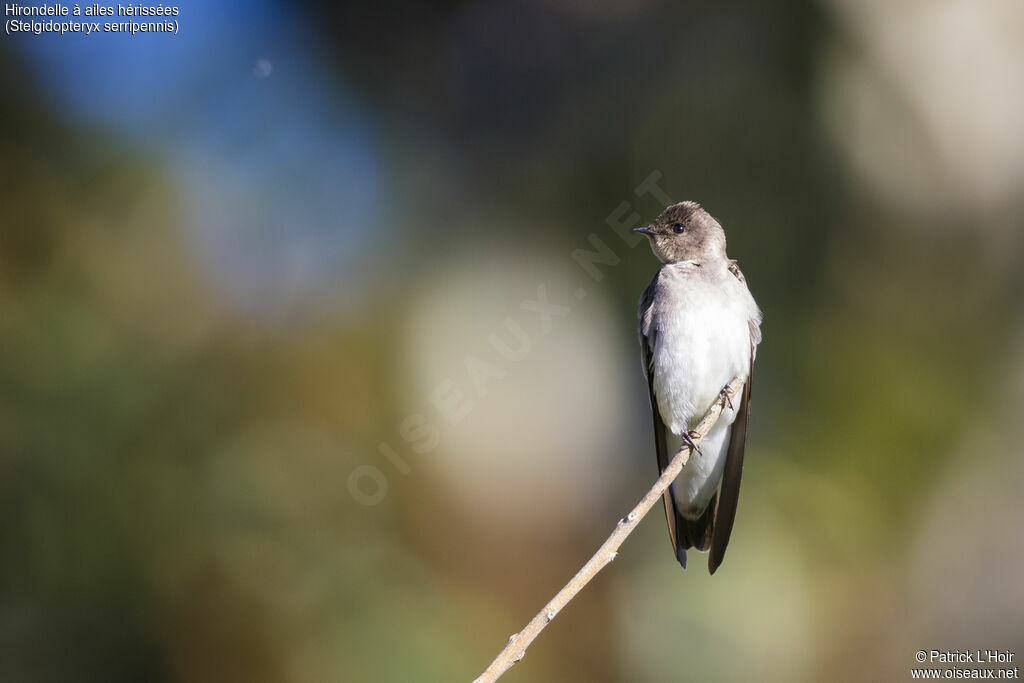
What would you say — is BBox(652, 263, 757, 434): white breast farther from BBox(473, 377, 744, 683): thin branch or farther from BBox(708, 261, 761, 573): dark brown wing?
BBox(473, 377, 744, 683): thin branch

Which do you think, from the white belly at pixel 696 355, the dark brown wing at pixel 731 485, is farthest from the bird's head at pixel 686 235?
the white belly at pixel 696 355

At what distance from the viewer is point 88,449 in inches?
237

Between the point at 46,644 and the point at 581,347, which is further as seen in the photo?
the point at 581,347

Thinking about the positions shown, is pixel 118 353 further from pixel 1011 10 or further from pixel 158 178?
pixel 1011 10

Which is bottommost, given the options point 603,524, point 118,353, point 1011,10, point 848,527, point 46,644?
point 848,527

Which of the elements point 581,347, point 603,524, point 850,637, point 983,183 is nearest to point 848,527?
point 850,637

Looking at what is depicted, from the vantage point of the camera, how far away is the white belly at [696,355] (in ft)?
12.6

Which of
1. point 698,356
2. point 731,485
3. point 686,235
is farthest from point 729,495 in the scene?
point 686,235

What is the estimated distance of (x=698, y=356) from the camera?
12.7 feet

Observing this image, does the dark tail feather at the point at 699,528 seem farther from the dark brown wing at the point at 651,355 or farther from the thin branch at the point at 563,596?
the thin branch at the point at 563,596

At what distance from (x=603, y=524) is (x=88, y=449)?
150 inches

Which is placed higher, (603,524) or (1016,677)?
(603,524)

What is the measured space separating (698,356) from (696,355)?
10 millimetres

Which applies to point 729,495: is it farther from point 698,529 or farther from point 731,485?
point 698,529
